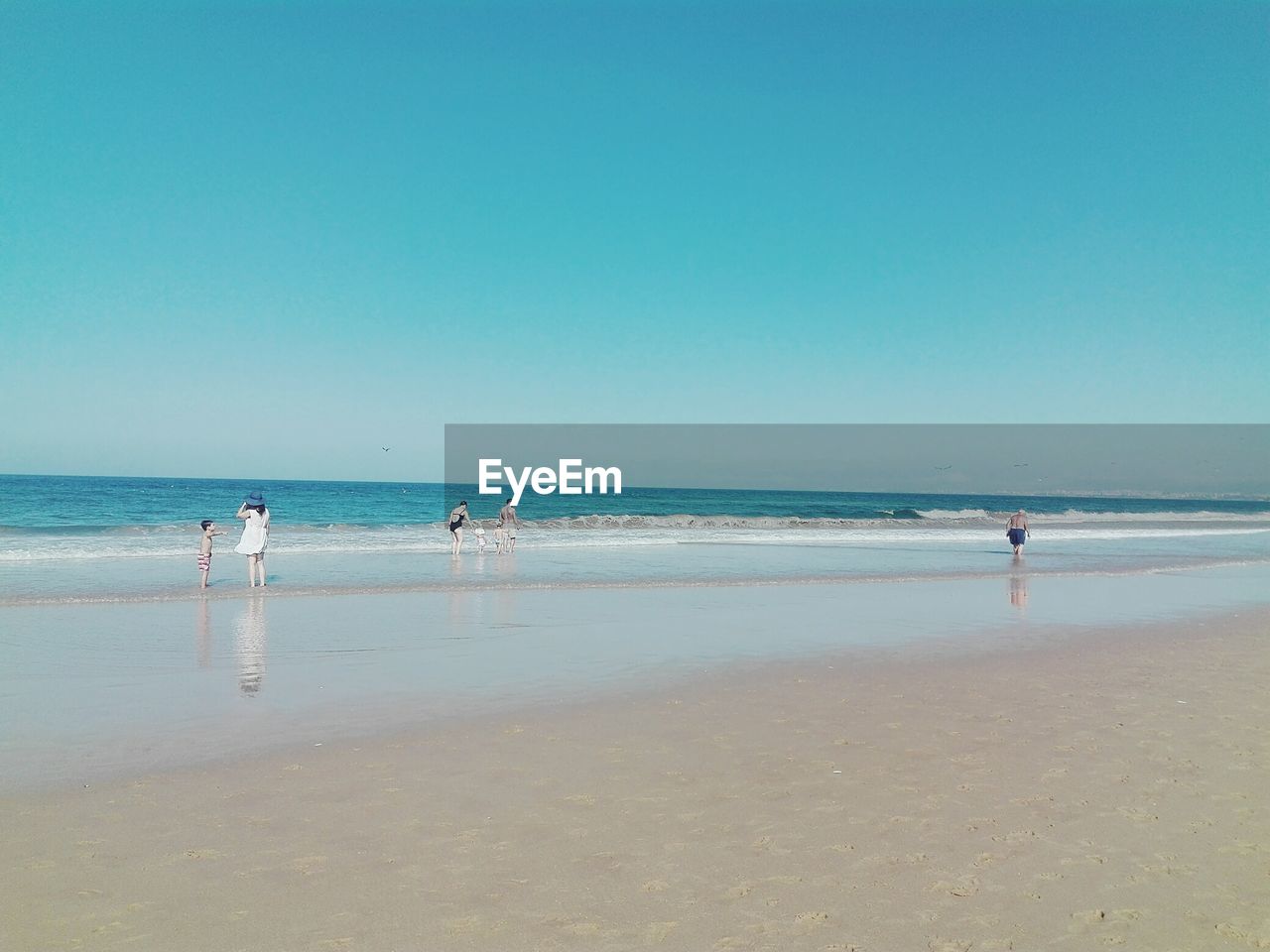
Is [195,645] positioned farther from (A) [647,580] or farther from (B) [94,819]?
(A) [647,580]

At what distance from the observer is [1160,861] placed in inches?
200

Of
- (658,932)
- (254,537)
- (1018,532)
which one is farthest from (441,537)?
(658,932)

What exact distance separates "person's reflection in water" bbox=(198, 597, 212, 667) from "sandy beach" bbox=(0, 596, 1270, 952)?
4.56m

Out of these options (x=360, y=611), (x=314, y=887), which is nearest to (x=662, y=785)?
(x=314, y=887)

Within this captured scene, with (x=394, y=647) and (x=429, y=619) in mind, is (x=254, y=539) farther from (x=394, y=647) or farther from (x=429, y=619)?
(x=394, y=647)

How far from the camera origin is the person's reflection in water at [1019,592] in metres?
17.5

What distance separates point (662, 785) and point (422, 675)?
4.64m

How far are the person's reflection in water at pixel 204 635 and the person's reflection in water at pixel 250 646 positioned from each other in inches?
12.9

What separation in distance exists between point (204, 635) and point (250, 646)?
131 centimetres

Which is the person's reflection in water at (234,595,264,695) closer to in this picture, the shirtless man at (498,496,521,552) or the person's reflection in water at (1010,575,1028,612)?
the shirtless man at (498,496,521,552)

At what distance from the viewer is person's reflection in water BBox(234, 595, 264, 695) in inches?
384

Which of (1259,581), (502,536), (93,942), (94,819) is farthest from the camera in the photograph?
(502,536)

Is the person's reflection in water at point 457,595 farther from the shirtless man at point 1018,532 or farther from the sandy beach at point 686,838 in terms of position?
the shirtless man at point 1018,532

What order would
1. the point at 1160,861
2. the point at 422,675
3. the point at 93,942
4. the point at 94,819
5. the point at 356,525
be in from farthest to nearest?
the point at 356,525 → the point at 422,675 → the point at 94,819 → the point at 1160,861 → the point at 93,942
